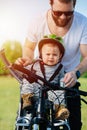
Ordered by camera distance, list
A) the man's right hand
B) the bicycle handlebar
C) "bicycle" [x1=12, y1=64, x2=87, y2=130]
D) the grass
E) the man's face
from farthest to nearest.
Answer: the grass → the man's face → the man's right hand → "bicycle" [x1=12, y1=64, x2=87, y2=130] → the bicycle handlebar

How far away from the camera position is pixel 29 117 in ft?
9.00

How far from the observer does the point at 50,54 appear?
3223 mm

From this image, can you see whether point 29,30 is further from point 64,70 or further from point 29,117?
point 29,117

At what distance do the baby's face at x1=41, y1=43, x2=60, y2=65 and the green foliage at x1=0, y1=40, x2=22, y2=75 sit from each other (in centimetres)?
26

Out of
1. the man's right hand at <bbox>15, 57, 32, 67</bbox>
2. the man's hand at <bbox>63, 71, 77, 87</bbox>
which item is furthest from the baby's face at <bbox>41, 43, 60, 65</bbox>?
the man's hand at <bbox>63, 71, 77, 87</bbox>

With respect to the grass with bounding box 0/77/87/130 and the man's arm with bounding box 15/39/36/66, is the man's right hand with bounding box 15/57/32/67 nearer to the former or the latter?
the man's arm with bounding box 15/39/36/66

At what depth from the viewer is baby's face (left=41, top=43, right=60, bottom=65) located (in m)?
3.21

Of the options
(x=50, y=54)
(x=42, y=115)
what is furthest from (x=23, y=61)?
(x=42, y=115)

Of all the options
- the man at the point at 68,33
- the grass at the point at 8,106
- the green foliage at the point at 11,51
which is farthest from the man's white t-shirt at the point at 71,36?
the grass at the point at 8,106

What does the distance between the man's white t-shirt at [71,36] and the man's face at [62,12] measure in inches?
2.0

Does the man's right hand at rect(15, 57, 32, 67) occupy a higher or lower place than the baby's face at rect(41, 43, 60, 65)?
lower

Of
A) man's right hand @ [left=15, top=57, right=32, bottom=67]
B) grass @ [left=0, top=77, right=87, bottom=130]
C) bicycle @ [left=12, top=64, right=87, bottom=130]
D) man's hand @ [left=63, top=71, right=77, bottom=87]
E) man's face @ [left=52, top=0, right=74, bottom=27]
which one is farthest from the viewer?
grass @ [left=0, top=77, right=87, bottom=130]

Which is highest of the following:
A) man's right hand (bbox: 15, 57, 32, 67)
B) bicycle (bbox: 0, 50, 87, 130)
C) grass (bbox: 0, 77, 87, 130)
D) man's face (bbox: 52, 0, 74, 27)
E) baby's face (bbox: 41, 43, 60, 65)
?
man's face (bbox: 52, 0, 74, 27)

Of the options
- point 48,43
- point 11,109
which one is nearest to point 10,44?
point 48,43
